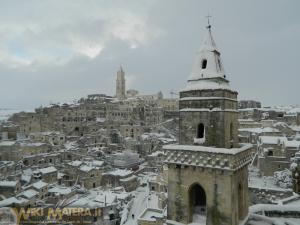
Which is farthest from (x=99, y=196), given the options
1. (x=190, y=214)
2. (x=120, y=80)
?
(x=120, y=80)

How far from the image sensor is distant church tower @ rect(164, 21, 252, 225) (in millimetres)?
8234

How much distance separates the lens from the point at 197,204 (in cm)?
977

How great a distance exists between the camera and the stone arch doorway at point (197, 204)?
9.00m

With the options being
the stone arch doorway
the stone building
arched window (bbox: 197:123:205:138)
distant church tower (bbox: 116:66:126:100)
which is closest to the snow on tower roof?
arched window (bbox: 197:123:205:138)

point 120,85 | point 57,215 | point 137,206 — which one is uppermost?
point 120,85

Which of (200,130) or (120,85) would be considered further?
(120,85)

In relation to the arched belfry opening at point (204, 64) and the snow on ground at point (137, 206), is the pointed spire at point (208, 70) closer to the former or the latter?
the arched belfry opening at point (204, 64)

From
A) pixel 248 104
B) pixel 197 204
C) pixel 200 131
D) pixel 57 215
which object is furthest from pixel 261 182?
pixel 248 104

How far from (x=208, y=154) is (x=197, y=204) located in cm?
256

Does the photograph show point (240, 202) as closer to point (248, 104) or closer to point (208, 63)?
point (208, 63)

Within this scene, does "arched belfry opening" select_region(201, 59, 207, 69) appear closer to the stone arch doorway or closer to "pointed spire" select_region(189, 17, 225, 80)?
"pointed spire" select_region(189, 17, 225, 80)

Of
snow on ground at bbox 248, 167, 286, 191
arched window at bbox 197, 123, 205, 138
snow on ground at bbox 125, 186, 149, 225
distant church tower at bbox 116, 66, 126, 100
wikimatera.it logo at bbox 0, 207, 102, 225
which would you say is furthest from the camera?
distant church tower at bbox 116, 66, 126, 100

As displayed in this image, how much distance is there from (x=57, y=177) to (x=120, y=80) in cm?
7360

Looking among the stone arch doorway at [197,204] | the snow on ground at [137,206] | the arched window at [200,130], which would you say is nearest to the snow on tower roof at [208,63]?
the arched window at [200,130]
